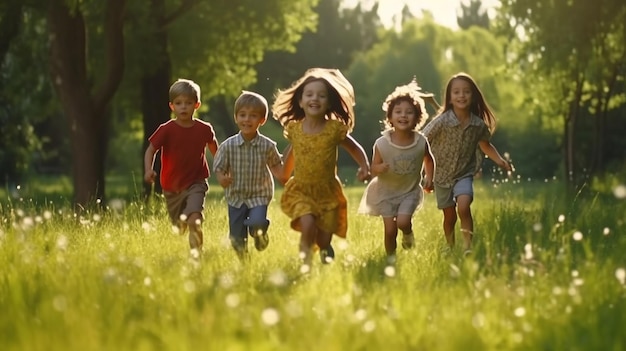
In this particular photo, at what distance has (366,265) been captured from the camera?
8102 mm

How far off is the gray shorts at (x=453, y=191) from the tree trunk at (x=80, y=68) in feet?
27.5

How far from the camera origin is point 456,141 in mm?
11016

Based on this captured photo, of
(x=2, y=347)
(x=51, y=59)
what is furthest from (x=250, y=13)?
(x=2, y=347)

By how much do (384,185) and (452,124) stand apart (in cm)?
120

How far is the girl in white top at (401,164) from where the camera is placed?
1003cm

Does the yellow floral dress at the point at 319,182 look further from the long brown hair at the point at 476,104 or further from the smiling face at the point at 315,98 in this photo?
the long brown hair at the point at 476,104

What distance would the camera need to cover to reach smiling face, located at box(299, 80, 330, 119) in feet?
30.5

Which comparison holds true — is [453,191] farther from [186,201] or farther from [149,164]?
[149,164]

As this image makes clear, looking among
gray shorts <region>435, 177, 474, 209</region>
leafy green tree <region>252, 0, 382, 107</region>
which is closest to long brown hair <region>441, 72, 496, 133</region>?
gray shorts <region>435, 177, 474, 209</region>

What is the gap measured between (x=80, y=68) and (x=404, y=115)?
1007cm

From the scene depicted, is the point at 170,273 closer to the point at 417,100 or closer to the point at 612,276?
the point at 612,276

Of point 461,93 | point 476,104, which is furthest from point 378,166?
point 476,104

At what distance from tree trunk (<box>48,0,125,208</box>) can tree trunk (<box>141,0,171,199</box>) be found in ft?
11.3

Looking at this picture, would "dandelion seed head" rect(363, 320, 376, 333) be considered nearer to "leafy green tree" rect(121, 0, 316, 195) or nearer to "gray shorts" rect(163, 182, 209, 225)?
"gray shorts" rect(163, 182, 209, 225)
